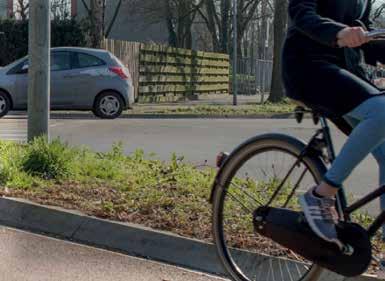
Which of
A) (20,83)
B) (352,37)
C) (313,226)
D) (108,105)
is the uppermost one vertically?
(352,37)

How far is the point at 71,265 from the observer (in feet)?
14.3

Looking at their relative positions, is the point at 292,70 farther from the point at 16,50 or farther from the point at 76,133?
the point at 16,50

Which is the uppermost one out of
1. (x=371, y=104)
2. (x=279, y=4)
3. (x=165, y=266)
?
(x=279, y=4)

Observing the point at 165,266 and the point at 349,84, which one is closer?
the point at 349,84

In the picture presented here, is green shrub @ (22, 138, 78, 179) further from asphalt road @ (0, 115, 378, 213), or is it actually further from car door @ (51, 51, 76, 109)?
car door @ (51, 51, 76, 109)

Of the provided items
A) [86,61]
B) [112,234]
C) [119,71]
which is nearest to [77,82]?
[86,61]

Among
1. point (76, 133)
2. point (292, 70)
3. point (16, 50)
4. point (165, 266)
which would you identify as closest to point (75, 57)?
point (76, 133)

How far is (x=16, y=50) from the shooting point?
23297mm

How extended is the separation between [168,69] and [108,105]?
983 cm

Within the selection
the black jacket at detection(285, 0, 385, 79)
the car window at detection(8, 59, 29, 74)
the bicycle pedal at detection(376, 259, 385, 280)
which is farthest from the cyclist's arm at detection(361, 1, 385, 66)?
the car window at detection(8, 59, 29, 74)

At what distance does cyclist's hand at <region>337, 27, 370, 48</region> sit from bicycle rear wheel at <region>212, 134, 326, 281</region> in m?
0.58

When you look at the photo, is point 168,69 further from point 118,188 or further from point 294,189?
point 294,189

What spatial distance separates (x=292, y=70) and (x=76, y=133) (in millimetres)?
10269

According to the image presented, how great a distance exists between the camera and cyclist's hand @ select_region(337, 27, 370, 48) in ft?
9.72
